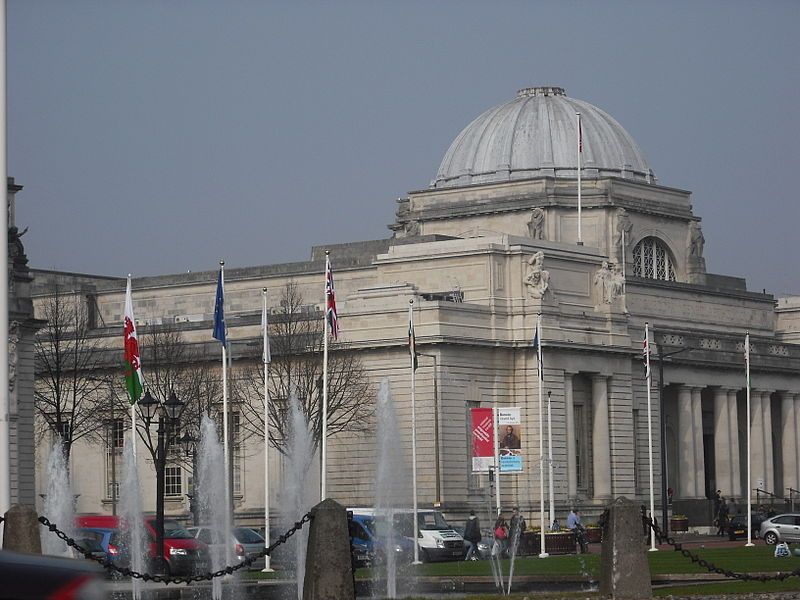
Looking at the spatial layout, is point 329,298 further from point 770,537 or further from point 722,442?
point 722,442

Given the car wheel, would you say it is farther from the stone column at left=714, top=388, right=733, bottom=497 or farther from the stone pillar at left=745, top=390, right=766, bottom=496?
the stone pillar at left=745, top=390, right=766, bottom=496

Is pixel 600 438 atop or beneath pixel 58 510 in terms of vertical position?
atop

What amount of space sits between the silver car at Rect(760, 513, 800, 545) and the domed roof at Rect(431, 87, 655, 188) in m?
41.4

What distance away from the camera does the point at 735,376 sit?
375 feet

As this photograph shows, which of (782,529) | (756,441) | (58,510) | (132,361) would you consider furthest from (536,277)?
(132,361)

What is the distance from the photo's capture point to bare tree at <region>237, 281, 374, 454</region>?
Answer: 287 ft

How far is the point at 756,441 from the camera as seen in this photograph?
11531 cm

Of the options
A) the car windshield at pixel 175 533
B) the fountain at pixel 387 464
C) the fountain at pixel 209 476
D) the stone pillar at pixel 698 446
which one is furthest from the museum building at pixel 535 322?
the car windshield at pixel 175 533

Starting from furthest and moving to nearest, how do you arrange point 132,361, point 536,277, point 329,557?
point 536,277 → point 132,361 → point 329,557

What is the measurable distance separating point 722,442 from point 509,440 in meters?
34.5

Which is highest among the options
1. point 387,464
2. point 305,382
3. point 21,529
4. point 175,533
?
point 305,382

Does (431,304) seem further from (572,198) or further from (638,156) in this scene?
(638,156)

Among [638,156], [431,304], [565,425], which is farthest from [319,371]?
[638,156]

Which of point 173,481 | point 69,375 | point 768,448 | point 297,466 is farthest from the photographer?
point 768,448
